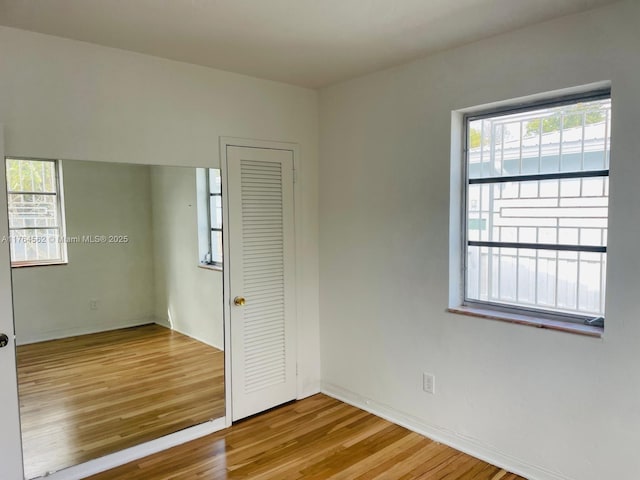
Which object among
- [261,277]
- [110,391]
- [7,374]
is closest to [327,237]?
[261,277]

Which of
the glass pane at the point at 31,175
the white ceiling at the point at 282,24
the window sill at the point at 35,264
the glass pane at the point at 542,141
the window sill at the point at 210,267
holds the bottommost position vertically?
the window sill at the point at 210,267

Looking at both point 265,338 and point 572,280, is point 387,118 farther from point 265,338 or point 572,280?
point 265,338

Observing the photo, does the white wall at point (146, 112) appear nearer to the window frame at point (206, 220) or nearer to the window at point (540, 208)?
the window frame at point (206, 220)

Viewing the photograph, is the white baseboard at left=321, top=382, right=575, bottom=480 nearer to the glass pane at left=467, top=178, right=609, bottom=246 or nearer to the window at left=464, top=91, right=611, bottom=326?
the window at left=464, top=91, right=611, bottom=326

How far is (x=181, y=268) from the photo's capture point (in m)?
3.08

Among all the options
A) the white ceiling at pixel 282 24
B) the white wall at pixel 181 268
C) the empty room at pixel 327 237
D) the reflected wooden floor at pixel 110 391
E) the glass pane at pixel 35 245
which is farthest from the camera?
the white wall at pixel 181 268

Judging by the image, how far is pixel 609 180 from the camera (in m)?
2.22

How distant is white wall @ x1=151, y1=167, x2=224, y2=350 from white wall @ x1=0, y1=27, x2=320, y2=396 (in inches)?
6.9

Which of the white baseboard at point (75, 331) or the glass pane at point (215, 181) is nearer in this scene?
the white baseboard at point (75, 331)

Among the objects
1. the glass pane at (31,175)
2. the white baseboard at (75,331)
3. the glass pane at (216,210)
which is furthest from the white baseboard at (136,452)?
the glass pane at (31,175)

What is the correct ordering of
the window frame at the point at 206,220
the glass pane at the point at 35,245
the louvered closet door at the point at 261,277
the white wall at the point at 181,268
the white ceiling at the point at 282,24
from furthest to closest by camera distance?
the louvered closet door at the point at 261,277
the window frame at the point at 206,220
the white wall at the point at 181,268
the glass pane at the point at 35,245
the white ceiling at the point at 282,24

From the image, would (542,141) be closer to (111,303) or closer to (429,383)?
(429,383)

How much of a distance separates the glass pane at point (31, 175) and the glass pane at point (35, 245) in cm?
24

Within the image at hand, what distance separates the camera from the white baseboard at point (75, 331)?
247 centimetres
